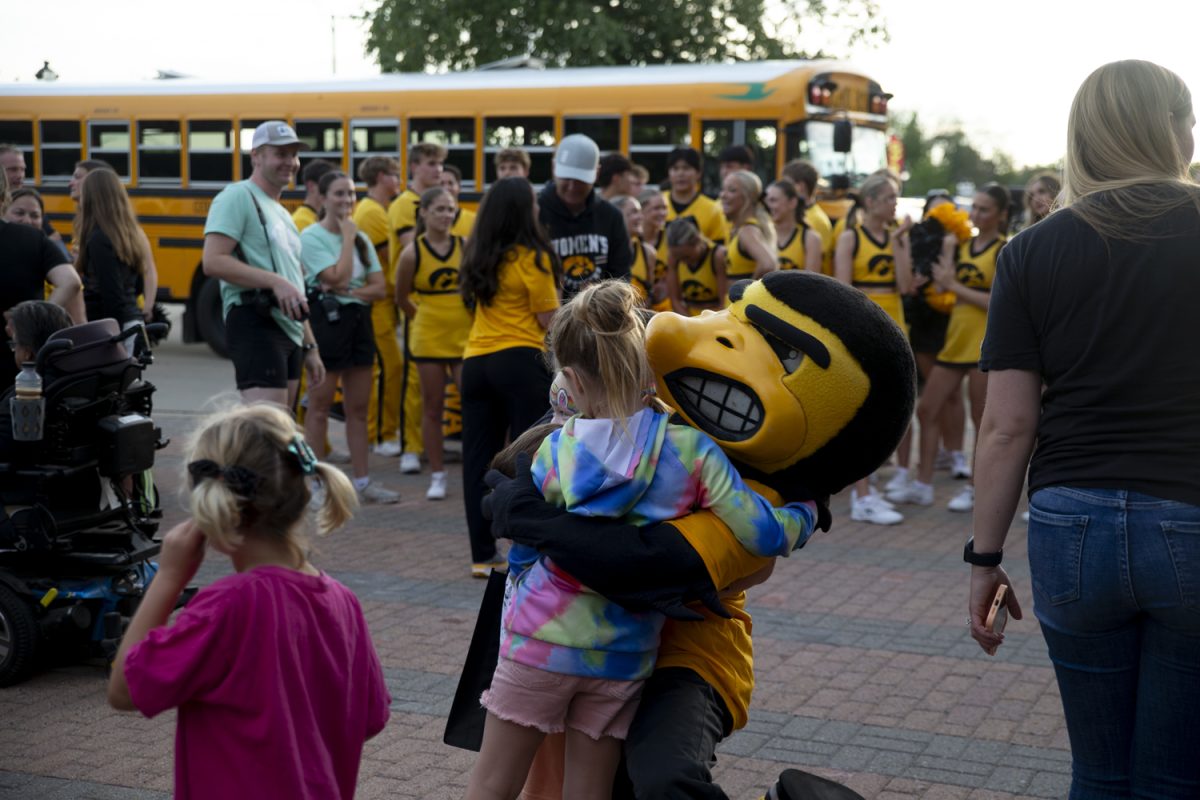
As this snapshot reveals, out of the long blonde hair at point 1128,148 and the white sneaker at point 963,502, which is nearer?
the long blonde hair at point 1128,148

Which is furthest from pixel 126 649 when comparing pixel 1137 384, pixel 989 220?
pixel 989 220

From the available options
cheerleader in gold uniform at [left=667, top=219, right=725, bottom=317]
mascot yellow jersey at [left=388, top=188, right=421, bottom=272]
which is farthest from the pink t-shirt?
mascot yellow jersey at [left=388, top=188, right=421, bottom=272]

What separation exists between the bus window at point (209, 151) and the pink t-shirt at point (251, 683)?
16.2m

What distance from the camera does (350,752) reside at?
9.11 feet

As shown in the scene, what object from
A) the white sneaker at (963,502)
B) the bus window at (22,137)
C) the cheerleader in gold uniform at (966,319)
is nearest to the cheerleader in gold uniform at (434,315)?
the cheerleader in gold uniform at (966,319)

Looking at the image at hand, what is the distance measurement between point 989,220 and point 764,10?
78.4ft

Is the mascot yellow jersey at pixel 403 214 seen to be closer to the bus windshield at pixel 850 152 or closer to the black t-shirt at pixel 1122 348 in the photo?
the bus windshield at pixel 850 152

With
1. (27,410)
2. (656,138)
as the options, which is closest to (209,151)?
(656,138)

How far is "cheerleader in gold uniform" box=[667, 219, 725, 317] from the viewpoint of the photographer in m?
9.16

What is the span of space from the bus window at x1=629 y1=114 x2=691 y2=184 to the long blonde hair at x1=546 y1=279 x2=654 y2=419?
1335 centimetres

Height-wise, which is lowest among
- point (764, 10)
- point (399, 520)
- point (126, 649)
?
point (399, 520)

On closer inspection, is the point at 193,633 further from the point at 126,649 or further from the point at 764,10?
the point at 764,10

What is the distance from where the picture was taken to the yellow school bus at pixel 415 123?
16.1 metres

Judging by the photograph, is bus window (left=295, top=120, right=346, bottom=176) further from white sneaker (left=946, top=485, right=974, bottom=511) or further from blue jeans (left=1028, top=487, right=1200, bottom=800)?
blue jeans (left=1028, top=487, right=1200, bottom=800)
